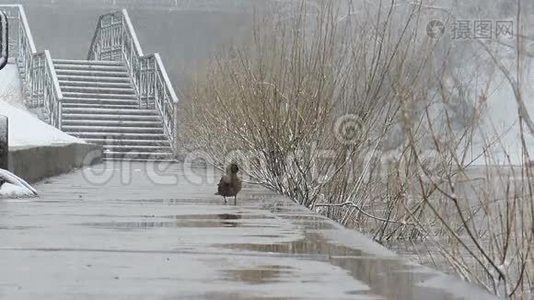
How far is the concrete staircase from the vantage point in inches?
939

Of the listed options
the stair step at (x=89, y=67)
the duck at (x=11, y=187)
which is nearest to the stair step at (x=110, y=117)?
the stair step at (x=89, y=67)

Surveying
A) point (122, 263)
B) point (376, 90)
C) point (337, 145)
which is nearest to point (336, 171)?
point (337, 145)

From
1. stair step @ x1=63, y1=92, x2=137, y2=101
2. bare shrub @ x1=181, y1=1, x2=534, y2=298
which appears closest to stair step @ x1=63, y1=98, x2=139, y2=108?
stair step @ x1=63, y1=92, x2=137, y2=101

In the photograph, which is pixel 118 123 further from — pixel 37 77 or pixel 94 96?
pixel 37 77

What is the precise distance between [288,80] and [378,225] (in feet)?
5.40

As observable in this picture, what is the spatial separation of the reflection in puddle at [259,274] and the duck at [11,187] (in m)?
4.63

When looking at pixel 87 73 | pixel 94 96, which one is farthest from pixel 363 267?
pixel 87 73

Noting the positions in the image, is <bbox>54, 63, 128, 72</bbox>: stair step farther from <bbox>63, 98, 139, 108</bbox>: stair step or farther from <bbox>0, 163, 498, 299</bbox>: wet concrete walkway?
<bbox>0, 163, 498, 299</bbox>: wet concrete walkway

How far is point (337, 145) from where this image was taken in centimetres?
1053

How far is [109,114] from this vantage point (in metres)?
25.2

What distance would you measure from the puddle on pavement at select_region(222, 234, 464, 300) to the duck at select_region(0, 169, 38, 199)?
3.54m

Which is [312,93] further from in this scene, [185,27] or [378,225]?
[185,27]

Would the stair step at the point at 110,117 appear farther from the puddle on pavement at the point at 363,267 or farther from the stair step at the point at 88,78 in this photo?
the puddle on pavement at the point at 363,267

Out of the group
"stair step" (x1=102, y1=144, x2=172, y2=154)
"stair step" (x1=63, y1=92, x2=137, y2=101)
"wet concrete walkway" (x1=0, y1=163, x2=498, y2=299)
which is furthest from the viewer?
"stair step" (x1=63, y1=92, x2=137, y2=101)
